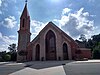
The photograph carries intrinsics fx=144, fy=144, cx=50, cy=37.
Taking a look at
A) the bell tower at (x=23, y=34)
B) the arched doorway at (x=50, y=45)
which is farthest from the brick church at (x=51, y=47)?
the bell tower at (x=23, y=34)

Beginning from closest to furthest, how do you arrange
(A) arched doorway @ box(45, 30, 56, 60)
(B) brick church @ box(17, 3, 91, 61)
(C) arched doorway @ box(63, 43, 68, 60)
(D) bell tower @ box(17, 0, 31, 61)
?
(B) brick church @ box(17, 3, 91, 61), (C) arched doorway @ box(63, 43, 68, 60), (A) arched doorway @ box(45, 30, 56, 60), (D) bell tower @ box(17, 0, 31, 61)

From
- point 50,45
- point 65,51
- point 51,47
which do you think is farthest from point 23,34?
point 65,51

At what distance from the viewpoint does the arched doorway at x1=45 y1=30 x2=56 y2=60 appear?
35.8 metres

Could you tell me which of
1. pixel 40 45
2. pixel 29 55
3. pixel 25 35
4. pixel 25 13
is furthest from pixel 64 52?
pixel 25 13

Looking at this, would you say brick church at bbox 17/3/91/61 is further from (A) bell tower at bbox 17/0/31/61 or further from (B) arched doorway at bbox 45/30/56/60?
(A) bell tower at bbox 17/0/31/61

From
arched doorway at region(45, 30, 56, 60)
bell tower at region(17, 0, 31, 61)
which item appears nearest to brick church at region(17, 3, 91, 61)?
arched doorway at region(45, 30, 56, 60)

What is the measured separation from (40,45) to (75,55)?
883 cm

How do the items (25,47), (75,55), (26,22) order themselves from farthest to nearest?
(26,22) < (25,47) < (75,55)

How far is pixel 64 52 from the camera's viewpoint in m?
35.4

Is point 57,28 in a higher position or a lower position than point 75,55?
higher

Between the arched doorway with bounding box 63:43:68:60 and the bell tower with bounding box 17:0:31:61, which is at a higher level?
the bell tower with bounding box 17:0:31:61

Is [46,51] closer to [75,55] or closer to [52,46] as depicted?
[52,46]

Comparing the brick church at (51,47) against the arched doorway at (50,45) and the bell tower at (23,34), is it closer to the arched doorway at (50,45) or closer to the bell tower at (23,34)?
the arched doorway at (50,45)

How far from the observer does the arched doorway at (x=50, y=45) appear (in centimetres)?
3578
